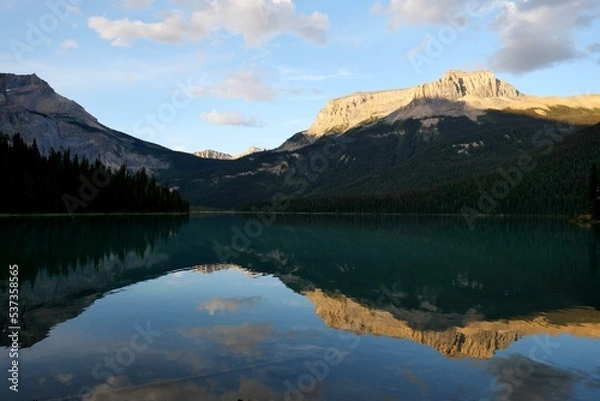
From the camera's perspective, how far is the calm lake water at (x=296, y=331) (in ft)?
63.7

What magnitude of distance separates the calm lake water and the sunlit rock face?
0.43ft

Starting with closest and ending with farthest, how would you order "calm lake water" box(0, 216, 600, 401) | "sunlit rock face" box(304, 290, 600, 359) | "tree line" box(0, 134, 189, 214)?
1. "calm lake water" box(0, 216, 600, 401)
2. "sunlit rock face" box(304, 290, 600, 359)
3. "tree line" box(0, 134, 189, 214)

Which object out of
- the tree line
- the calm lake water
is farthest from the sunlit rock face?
the tree line

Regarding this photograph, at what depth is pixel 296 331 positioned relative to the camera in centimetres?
2864

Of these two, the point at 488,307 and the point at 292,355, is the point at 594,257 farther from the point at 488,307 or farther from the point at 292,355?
the point at 292,355

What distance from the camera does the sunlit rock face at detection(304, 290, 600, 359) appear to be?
87.4ft

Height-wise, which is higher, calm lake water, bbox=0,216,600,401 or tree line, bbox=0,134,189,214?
tree line, bbox=0,134,189,214

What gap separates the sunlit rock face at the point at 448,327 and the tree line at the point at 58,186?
129m

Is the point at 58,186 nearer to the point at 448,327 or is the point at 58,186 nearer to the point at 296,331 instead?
the point at 296,331

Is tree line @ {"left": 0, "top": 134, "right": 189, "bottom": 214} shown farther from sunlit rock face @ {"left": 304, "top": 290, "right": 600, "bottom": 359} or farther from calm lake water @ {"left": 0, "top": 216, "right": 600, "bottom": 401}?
sunlit rock face @ {"left": 304, "top": 290, "right": 600, "bottom": 359}

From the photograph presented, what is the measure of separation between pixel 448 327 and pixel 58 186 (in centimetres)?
14826

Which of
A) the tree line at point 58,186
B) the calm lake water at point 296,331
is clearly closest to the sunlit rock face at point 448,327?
the calm lake water at point 296,331

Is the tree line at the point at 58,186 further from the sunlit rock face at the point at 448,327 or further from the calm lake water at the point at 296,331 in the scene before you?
the sunlit rock face at the point at 448,327

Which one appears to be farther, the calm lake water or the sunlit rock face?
the sunlit rock face
